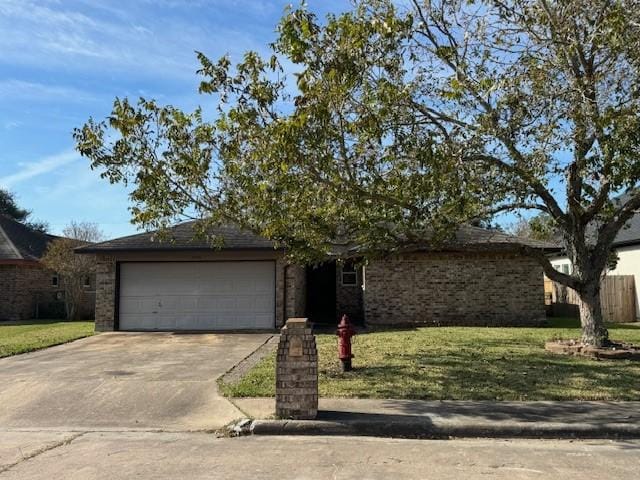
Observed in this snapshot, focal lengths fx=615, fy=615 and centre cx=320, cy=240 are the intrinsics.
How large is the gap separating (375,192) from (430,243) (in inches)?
95.5

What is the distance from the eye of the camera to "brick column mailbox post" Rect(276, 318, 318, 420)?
791 cm

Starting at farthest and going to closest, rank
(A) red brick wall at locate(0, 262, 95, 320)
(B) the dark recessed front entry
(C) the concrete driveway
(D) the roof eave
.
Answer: (A) red brick wall at locate(0, 262, 95, 320)
(B) the dark recessed front entry
(D) the roof eave
(C) the concrete driveway

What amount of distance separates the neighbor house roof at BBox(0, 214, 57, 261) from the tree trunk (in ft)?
79.8

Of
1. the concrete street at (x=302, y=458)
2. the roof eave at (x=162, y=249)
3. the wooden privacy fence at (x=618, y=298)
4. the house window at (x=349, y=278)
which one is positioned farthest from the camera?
the house window at (x=349, y=278)

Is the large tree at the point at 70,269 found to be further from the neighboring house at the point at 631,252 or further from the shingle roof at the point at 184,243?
the neighboring house at the point at 631,252

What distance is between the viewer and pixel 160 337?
61.5 ft

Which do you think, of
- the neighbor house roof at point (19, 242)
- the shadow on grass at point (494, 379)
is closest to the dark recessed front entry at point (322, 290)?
the neighbor house roof at point (19, 242)

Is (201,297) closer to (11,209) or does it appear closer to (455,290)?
(455,290)

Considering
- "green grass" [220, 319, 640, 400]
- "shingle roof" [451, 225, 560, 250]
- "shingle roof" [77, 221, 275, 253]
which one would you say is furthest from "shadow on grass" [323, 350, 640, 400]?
"shingle roof" [77, 221, 275, 253]

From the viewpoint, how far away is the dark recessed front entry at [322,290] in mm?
26828

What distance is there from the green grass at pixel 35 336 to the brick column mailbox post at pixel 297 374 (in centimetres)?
938

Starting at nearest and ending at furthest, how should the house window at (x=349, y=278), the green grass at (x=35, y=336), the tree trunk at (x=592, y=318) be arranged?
the tree trunk at (x=592, y=318) < the green grass at (x=35, y=336) < the house window at (x=349, y=278)

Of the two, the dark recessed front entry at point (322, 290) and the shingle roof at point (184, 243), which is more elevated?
the shingle roof at point (184, 243)

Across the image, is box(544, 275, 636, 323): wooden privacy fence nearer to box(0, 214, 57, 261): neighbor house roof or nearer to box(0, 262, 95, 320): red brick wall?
box(0, 262, 95, 320): red brick wall
